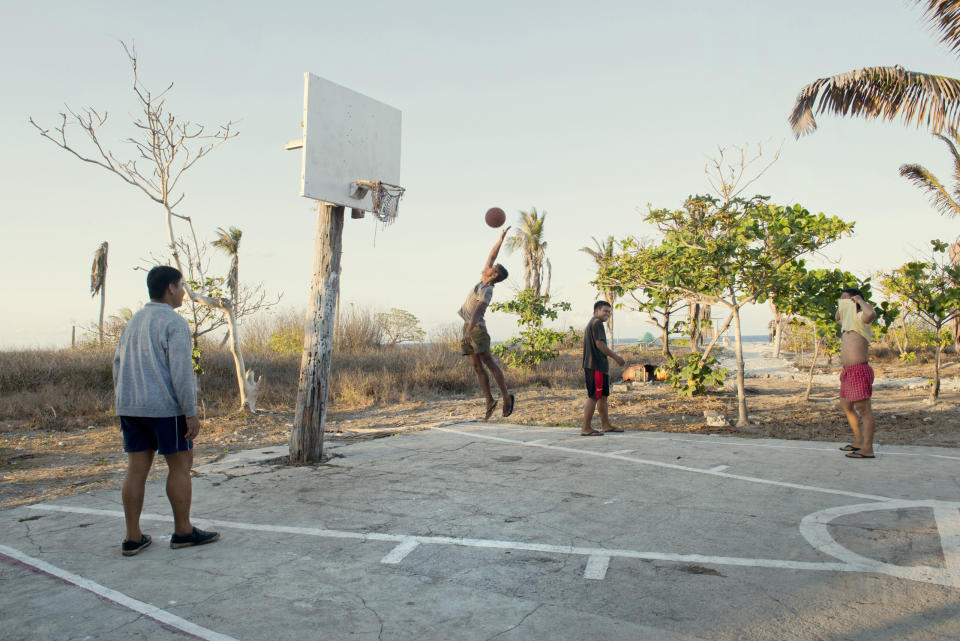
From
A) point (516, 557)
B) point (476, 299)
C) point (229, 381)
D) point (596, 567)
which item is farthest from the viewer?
point (229, 381)

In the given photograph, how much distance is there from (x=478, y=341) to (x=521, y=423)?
2.14 m

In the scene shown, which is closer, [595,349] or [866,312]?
[866,312]

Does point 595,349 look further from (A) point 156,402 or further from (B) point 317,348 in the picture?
(A) point 156,402

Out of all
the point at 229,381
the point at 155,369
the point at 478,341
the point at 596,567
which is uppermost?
the point at 478,341

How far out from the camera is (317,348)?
7.21 metres

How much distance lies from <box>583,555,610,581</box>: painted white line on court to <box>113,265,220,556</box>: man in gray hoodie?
2.59 meters

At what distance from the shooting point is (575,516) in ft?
15.7

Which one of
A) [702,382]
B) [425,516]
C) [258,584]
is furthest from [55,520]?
[702,382]

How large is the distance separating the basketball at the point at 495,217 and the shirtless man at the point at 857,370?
447cm

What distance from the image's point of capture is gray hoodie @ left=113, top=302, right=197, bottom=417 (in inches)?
161

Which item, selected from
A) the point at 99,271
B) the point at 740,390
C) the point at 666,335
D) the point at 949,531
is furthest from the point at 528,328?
the point at 99,271

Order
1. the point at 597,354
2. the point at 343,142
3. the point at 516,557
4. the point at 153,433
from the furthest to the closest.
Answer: the point at 597,354 → the point at 343,142 → the point at 153,433 → the point at 516,557

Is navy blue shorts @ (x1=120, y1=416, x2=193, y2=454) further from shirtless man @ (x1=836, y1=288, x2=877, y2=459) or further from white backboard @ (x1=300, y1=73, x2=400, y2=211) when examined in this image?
shirtless man @ (x1=836, y1=288, x2=877, y2=459)

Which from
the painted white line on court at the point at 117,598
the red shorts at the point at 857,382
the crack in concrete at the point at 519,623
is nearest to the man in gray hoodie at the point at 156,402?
the painted white line on court at the point at 117,598
